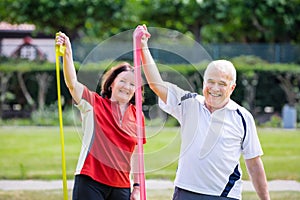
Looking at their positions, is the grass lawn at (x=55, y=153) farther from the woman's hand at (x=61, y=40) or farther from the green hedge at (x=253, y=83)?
the green hedge at (x=253, y=83)

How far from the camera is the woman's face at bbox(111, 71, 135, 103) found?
13.6 feet

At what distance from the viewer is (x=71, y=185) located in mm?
8016

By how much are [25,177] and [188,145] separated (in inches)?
201

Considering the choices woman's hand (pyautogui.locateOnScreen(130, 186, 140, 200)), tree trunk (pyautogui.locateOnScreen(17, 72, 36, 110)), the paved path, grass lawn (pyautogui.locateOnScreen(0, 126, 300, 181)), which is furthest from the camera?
tree trunk (pyautogui.locateOnScreen(17, 72, 36, 110))

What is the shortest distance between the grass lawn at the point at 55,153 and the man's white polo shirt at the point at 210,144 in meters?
0.63

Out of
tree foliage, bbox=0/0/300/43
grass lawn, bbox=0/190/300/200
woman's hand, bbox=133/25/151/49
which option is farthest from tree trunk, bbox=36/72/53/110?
woman's hand, bbox=133/25/151/49

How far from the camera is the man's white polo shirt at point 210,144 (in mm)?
3867

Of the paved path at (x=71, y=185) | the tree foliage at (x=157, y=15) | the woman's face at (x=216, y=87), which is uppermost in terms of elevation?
the tree foliage at (x=157, y=15)

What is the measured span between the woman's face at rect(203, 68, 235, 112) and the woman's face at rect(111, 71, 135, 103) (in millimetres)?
457

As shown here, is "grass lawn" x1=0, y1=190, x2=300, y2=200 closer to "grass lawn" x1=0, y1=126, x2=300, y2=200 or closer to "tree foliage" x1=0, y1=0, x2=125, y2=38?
"grass lawn" x1=0, y1=126, x2=300, y2=200

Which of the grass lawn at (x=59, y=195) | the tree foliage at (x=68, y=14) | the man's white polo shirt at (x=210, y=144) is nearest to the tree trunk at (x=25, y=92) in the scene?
the tree foliage at (x=68, y=14)

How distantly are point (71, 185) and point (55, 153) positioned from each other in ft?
10.6

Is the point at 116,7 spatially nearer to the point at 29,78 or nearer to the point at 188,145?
the point at 29,78

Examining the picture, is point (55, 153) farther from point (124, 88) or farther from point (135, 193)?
point (124, 88)
